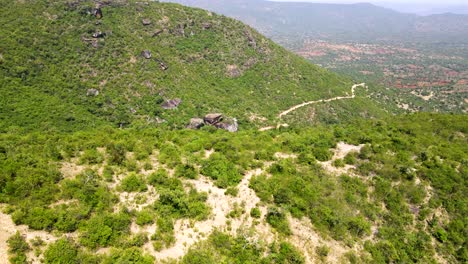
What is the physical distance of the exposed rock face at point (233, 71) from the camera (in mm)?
85250

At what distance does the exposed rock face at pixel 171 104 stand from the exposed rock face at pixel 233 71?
24.9 m

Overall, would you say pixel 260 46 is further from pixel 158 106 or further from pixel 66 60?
pixel 66 60

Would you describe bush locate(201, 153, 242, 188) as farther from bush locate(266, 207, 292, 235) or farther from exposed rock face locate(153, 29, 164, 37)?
exposed rock face locate(153, 29, 164, 37)

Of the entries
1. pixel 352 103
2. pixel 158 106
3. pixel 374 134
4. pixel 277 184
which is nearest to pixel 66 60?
pixel 158 106

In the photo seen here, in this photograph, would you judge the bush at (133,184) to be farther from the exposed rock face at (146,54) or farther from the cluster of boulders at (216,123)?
the exposed rock face at (146,54)

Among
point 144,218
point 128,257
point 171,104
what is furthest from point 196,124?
point 128,257

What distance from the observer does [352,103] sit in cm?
8681

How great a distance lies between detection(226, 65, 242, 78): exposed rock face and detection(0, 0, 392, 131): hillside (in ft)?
1.20

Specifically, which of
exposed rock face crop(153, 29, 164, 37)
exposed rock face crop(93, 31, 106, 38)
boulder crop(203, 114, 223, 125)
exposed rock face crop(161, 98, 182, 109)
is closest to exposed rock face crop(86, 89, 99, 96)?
exposed rock face crop(161, 98, 182, 109)

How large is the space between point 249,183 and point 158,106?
4726 centimetres

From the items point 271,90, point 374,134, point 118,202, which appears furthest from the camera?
point 271,90

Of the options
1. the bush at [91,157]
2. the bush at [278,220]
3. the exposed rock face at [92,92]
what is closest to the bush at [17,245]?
the bush at [91,157]

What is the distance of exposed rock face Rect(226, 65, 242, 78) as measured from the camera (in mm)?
85250

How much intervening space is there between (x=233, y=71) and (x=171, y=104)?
97.1 ft
